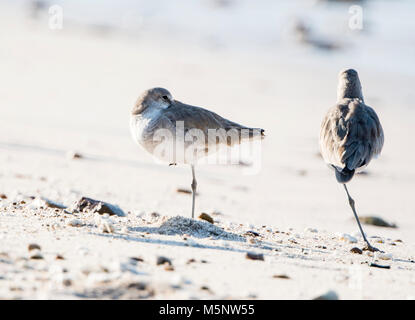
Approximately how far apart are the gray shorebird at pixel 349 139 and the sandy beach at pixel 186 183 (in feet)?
1.94

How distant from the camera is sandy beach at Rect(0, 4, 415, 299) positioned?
3.96m

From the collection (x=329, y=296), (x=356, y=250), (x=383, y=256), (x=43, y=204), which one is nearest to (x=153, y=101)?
(x=43, y=204)

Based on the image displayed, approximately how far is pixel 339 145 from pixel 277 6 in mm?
18774

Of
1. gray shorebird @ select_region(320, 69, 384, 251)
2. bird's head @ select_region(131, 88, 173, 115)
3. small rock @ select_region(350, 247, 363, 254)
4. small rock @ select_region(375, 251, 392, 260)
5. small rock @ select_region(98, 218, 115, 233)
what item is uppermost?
bird's head @ select_region(131, 88, 173, 115)

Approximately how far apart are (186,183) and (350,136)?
99.9 inches

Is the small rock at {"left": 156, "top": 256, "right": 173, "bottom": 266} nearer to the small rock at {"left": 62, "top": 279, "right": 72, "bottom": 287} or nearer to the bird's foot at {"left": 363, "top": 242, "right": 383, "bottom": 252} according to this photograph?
the small rock at {"left": 62, "top": 279, "right": 72, "bottom": 287}

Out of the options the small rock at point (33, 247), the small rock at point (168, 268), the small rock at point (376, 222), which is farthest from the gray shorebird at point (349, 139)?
the small rock at point (33, 247)

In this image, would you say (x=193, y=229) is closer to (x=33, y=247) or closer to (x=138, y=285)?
(x=33, y=247)

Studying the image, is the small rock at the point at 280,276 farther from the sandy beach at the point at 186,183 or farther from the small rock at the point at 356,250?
the small rock at the point at 356,250

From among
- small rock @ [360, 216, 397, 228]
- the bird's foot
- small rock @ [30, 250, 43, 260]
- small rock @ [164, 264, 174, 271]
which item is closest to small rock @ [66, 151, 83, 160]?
small rock @ [360, 216, 397, 228]

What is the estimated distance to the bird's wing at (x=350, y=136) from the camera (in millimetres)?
5840

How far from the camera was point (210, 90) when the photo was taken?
13898 millimetres

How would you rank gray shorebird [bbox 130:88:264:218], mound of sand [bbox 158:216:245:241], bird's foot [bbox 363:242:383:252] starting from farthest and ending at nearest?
1. gray shorebird [bbox 130:88:264:218]
2. bird's foot [bbox 363:242:383:252]
3. mound of sand [bbox 158:216:245:241]

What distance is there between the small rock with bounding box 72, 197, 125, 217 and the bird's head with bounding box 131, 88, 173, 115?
992mm
